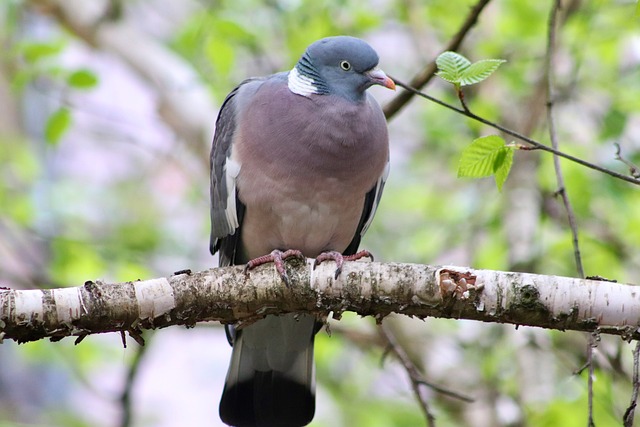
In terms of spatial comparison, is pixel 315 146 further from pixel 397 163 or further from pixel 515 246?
pixel 397 163

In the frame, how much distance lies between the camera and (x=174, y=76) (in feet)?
15.8

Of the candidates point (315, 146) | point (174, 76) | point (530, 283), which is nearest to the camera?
point (530, 283)

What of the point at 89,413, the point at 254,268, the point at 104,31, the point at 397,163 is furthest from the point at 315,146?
the point at 89,413

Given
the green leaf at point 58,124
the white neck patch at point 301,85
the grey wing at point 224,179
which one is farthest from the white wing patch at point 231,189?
the green leaf at point 58,124

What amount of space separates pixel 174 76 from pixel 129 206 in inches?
131

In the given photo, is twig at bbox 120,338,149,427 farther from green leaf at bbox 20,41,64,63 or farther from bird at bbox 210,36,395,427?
green leaf at bbox 20,41,64,63

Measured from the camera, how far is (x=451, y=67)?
2312mm

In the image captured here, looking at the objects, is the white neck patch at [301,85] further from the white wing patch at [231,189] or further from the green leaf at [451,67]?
the green leaf at [451,67]

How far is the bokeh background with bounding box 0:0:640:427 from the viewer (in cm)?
418

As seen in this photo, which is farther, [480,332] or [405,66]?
[405,66]

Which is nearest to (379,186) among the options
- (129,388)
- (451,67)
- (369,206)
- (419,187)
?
(369,206)

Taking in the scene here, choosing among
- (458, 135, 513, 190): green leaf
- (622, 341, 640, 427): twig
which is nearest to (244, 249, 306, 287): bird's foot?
(458, 135, 513, 190): green leaf

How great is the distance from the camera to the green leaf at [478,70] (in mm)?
2268

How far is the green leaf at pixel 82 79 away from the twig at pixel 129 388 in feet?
4.01
